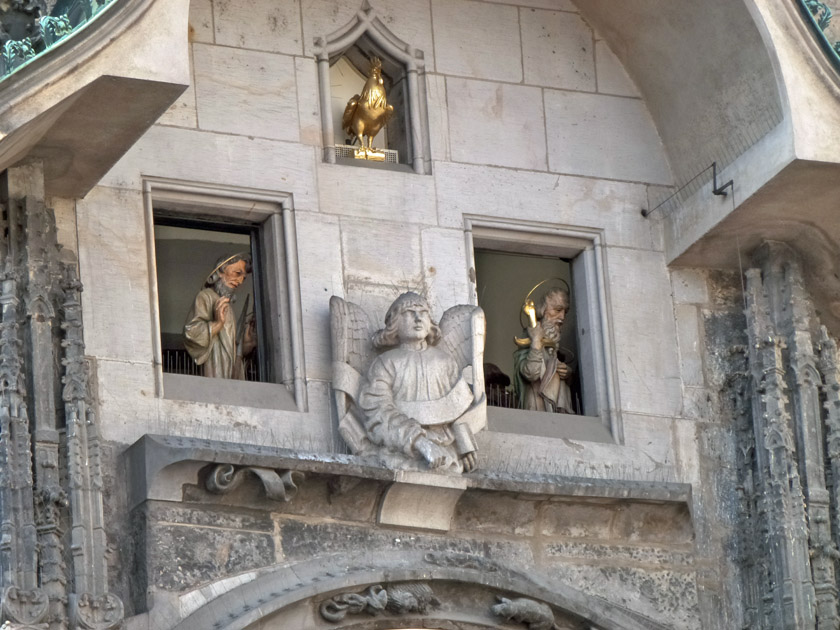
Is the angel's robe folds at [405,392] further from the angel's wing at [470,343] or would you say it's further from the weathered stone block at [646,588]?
the weathered stone block at [646,588]

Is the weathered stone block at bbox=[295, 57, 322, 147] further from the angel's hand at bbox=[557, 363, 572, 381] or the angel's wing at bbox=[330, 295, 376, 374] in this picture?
the angel's hand at bbox=[557, 363, 572, 381]

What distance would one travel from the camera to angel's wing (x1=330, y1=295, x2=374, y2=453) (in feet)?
51.1

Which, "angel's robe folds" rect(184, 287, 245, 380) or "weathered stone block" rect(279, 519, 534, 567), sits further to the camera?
"angel's robe folds" rect(184, 287, 245, 380)

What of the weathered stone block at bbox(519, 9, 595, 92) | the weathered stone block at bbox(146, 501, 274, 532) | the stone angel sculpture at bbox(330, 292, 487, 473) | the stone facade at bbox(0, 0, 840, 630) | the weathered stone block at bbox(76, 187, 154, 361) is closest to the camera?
the stone facade at bbox(0, 0, 840, 630)

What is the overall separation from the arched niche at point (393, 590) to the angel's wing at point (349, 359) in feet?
2.00

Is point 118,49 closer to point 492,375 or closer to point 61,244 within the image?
point 61,244

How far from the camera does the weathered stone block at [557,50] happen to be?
17.0m

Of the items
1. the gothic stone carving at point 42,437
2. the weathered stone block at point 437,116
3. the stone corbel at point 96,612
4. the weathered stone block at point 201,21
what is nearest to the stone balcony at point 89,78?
the gothic stone carving at point 42,437

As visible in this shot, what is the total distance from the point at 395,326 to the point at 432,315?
1.34 ft

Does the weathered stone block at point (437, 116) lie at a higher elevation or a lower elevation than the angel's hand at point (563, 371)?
higher

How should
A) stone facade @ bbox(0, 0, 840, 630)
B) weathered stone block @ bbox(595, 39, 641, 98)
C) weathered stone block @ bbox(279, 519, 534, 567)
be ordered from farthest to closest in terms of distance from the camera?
weathered stone block @ bbox(595, 39, 641, 98) → weathered stone block @ bbox(279, 519, 534, 567) → stone facade @ bbox(0, 0, 840, 630)

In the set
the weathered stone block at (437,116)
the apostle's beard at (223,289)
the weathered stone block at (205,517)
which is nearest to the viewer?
the weathered stone block at (205,517)

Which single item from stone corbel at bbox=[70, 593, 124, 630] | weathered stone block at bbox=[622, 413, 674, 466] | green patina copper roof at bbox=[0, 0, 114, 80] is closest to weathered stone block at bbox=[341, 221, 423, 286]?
weathered stone block at bbox=[622, 413, 674, 466]

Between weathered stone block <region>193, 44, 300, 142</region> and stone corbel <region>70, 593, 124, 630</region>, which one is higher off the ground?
weathered stone block <region>193, 44, 300, 142</region>
